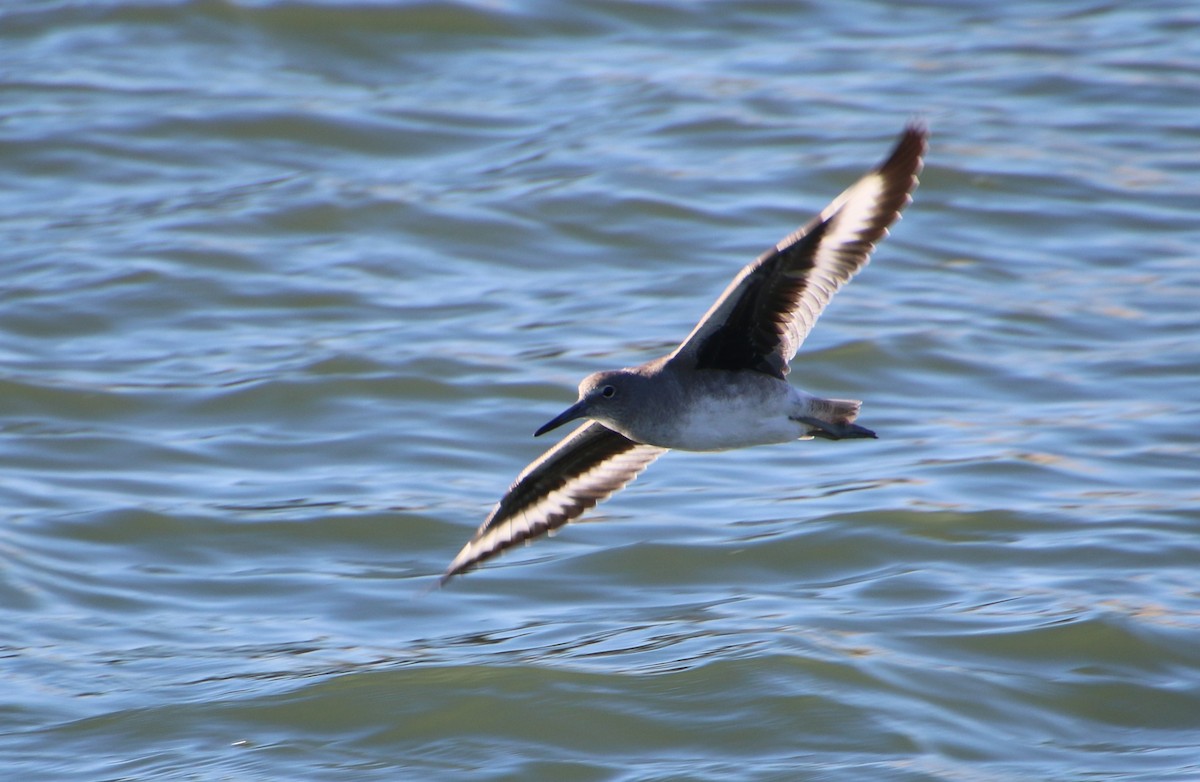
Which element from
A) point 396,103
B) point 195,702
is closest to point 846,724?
point 195,702

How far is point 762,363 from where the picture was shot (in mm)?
6652

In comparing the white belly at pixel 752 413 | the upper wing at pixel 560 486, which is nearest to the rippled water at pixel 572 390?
the upper wing at pixel 560 486

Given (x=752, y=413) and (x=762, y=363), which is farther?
(x=762, y=363)

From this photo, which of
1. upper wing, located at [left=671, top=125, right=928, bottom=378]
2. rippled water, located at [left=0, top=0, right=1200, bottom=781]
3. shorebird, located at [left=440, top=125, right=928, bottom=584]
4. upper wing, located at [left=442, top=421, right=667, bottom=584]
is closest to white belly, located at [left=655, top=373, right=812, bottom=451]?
shorebird, located at [left=440, top=125, right=928, bottom=584]

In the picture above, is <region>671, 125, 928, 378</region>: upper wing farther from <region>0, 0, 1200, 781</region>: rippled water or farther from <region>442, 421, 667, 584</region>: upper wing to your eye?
<region>0, 0, 1200, 781</region>: rippled water

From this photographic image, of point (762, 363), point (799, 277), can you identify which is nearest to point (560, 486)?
point (762, 363)

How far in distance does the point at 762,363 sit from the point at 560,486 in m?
1.53

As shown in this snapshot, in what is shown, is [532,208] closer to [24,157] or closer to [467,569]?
[24,157]

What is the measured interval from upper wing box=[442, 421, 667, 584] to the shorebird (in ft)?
2.78

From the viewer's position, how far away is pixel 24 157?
48.9 feet

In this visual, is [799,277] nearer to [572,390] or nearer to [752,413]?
[752,413]

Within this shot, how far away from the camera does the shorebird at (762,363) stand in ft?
20.8

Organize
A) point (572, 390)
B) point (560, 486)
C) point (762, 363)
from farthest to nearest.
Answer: point (572, 390) → point (560, 486) → point (762, 363)

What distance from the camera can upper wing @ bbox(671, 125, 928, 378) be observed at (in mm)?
6227
